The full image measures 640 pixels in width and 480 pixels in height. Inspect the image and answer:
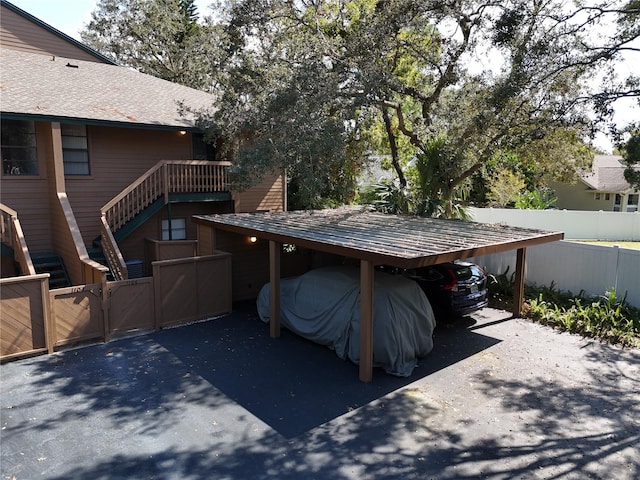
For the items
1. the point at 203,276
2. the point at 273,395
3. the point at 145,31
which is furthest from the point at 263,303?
the point at 145,31

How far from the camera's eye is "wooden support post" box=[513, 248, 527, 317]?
35.8ft

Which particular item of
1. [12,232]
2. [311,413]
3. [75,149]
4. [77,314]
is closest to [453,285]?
[311,413]

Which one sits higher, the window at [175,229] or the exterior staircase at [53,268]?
the window at [175,229]

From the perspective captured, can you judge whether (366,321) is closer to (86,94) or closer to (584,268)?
(584,268)

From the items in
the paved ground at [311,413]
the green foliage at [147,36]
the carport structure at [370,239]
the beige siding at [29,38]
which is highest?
the green foliage at [147,36]

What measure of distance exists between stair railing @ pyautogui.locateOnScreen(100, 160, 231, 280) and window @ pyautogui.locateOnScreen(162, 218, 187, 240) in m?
1.23

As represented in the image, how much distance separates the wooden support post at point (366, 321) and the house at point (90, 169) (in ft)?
20.5

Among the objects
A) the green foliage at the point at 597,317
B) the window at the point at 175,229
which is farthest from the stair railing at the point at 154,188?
the green foliage at the point at 597,317

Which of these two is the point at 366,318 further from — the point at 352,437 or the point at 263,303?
the point at 263,303

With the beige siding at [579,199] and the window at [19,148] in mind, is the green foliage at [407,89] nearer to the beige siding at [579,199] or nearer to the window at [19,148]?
the window at [19,148]

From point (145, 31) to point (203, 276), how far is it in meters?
24.2

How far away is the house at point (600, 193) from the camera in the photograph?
98.4 ft

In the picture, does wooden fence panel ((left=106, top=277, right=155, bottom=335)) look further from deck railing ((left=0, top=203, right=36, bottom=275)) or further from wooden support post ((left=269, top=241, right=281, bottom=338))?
deck railing ((left=0, top=203, right=36, bottom=275))

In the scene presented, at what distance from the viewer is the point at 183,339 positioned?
31.7 feet
